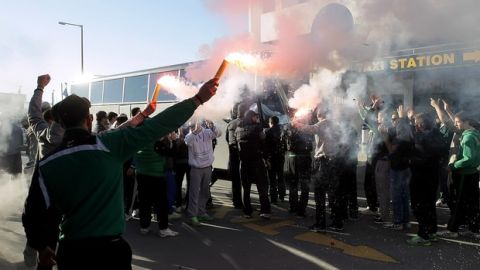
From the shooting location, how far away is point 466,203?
609 cm

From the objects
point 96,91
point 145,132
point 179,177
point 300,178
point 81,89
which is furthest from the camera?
point 81,89

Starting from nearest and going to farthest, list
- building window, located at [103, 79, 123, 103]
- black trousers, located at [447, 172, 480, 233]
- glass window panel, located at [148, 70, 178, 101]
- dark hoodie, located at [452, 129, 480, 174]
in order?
dark hoodie, located at [452, 129, 480, 174]
black trousers, located at [447, 172, 480, 233]
glass window panel, located at [148, 70, 178, 101]
building window, located at [103, 79, 123, 103]

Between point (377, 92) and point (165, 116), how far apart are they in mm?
5836

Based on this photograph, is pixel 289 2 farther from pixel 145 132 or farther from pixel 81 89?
pixel 81 89

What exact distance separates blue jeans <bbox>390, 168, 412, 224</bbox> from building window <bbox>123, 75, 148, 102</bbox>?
9707 mm

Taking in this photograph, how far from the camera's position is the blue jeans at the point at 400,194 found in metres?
6.37

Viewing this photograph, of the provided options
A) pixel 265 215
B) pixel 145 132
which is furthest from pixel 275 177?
pixel 145 132

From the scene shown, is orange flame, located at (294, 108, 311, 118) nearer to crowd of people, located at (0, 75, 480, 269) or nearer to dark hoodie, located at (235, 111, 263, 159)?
crowd of people, located at (0, 75, 480, 269)

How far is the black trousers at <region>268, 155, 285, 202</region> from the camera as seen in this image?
337 inches

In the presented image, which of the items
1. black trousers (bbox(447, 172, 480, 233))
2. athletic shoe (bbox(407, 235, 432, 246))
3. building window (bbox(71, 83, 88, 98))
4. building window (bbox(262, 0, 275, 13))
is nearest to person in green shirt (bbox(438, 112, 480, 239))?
black trousers (bbox(447, 172, 480, 233))

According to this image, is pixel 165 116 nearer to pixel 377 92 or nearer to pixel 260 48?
pixel 260 48

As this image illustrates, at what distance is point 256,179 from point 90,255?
4.98m

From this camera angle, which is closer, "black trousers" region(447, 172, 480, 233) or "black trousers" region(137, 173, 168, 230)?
"black trousers" region(447, 172, 480, 233)

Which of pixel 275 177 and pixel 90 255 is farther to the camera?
pixel 275 177
